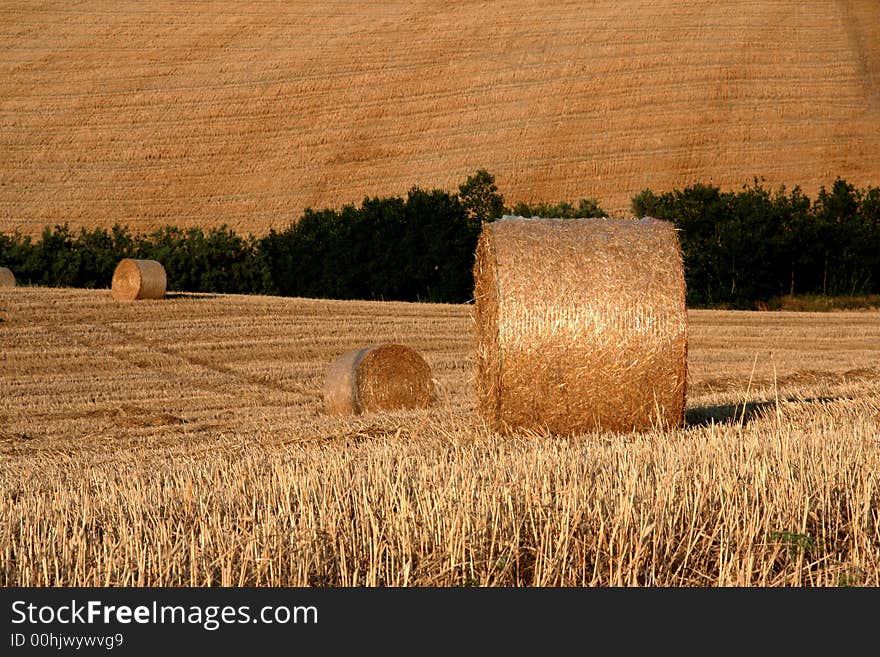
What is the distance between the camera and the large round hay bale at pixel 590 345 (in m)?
8.52

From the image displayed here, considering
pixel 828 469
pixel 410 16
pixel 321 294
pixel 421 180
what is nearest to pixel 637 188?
pixel 421 180

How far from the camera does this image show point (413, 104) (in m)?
43.2

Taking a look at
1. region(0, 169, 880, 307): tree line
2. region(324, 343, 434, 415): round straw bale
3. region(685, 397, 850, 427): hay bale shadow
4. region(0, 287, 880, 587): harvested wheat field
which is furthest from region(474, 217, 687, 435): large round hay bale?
region(0, 169, 880, 307): tree line

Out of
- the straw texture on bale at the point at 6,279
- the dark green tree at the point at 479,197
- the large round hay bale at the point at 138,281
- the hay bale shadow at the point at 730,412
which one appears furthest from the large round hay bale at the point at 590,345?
the dark green tree at the point at 479,197

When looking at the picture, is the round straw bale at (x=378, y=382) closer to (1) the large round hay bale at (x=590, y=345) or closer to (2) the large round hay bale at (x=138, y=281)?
(1) the large round hay bale at (x=590, y=345)

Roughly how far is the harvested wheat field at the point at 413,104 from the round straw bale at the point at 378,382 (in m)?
22.8

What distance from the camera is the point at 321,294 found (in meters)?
30.2

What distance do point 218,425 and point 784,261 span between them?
19.2m

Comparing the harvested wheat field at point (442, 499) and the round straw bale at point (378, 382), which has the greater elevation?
the harvested wheat field at point (442, 499)

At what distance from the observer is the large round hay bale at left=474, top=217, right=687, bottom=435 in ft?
28.0

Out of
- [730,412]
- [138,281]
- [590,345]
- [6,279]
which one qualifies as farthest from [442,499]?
[6,279]

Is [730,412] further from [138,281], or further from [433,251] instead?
[433,251]

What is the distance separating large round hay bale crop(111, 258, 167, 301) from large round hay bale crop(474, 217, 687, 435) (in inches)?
554

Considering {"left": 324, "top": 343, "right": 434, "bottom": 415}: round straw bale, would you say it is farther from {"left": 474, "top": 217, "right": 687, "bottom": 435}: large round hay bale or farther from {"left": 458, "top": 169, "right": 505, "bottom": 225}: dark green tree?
{"left": 458, "top": 169, "right": 505, "bottom": 225}: dark green tree
